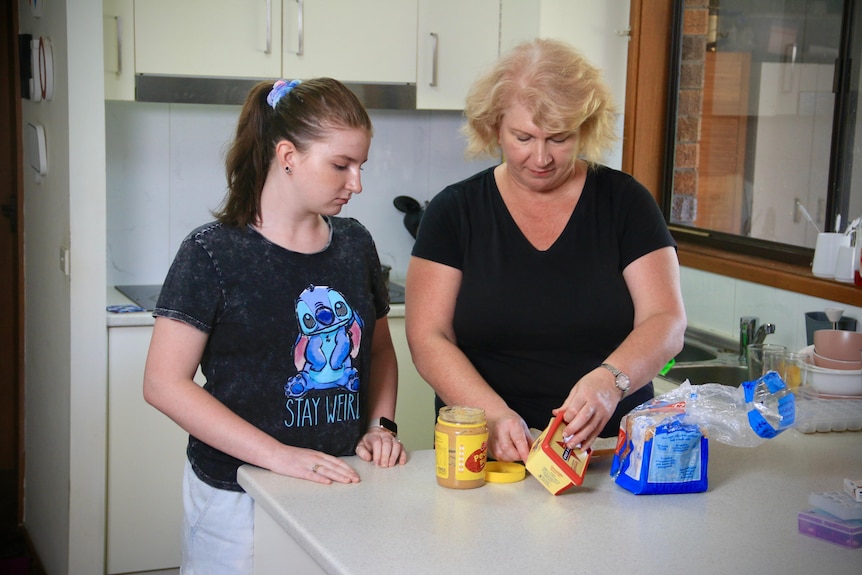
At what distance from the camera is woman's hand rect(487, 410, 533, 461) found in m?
1.60

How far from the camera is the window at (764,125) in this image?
2717mm

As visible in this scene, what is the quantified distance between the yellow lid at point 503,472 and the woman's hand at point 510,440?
0.06ft

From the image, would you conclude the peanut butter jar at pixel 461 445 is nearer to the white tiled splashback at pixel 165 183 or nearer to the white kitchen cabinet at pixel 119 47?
the white tiled splashback at pixel 165 183

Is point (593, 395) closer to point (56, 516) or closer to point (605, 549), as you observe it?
point (605, 549)

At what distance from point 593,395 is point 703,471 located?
0.20 m

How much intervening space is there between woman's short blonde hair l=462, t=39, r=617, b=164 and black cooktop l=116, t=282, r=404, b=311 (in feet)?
4.61

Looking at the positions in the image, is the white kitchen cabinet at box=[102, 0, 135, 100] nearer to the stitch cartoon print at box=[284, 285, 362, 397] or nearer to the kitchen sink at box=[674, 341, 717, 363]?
the stitch cartoon print at box=[284, 285, 362, 397]

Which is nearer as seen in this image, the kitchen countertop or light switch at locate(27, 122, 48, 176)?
the kitchen countertop

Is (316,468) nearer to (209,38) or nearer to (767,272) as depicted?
(767,272)

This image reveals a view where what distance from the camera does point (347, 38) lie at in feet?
10.6

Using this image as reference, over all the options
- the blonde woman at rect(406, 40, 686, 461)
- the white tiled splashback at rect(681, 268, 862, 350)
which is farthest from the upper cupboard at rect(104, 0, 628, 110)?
the blonde woman at rect(406, 40, 686, 461)

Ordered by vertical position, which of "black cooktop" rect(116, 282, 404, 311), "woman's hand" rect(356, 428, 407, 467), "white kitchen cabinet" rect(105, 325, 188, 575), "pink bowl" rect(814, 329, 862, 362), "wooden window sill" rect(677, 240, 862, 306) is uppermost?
"wooden window sill" rect(677, 240, 862, 306)

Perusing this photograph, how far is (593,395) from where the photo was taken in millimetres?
1558

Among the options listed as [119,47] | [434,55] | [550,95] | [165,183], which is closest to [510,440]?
[550,95]
